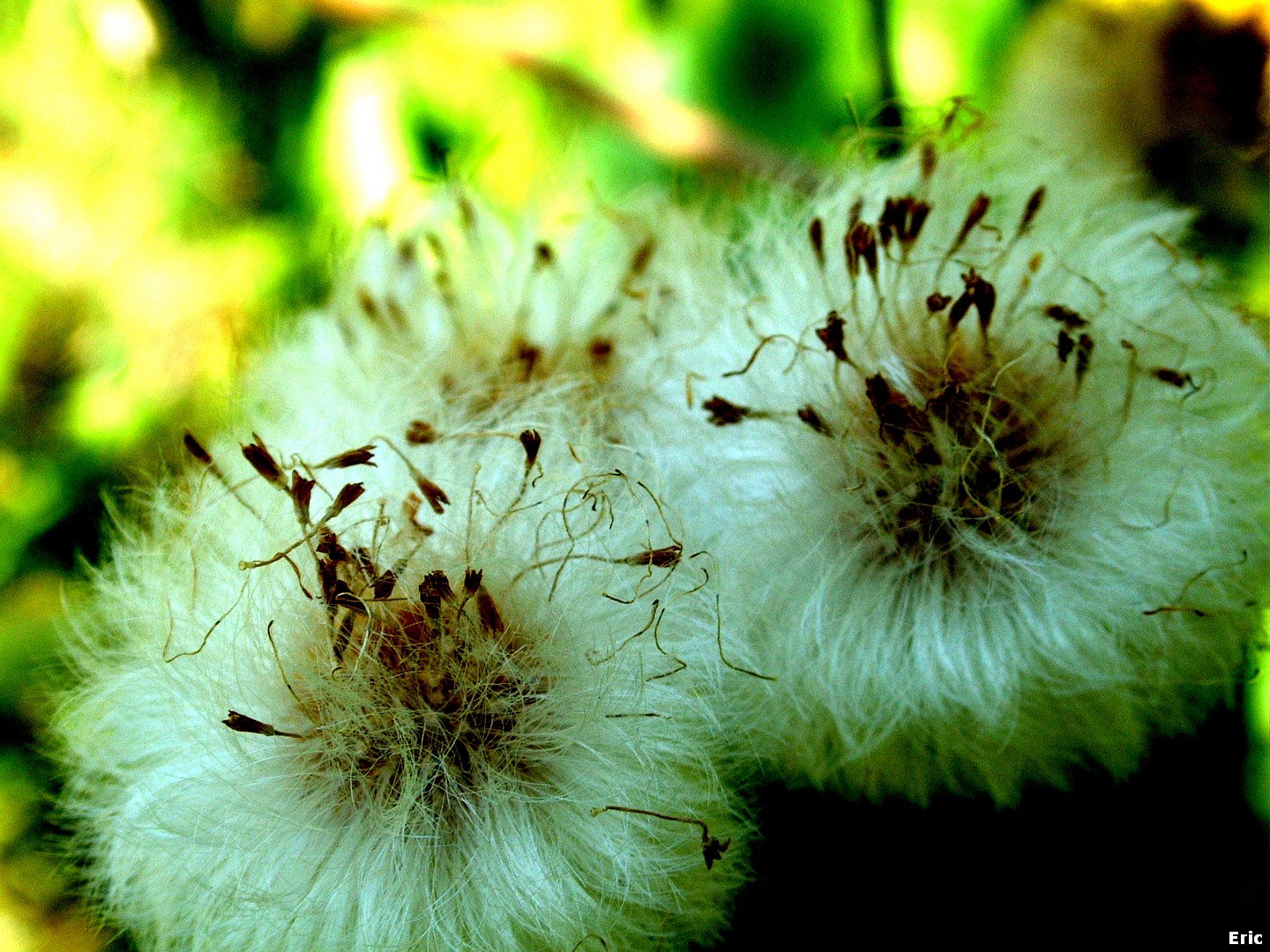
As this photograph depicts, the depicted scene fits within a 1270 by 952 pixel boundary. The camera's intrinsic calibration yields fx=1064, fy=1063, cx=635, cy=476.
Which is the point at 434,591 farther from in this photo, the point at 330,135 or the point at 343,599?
the point at 330,135

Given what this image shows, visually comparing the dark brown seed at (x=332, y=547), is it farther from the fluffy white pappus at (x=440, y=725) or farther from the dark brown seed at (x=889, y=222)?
the dark brown seed at (x=889, y=222)

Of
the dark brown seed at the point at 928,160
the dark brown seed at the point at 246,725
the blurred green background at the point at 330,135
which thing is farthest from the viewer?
the blurred green background at the point at 330,135

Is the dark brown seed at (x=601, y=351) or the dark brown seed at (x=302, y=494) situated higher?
the dark brown seed at (x=601, y=351)

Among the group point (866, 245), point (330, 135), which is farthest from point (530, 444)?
point (330, 135)

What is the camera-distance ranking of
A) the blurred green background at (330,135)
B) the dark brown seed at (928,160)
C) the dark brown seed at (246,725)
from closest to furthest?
1. the dark brown seed at (246,725)
2. the dark brown seed at (928,160)
3. the blurred green background at (330,135)

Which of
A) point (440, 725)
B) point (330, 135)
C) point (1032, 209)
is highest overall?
point (330, 135)

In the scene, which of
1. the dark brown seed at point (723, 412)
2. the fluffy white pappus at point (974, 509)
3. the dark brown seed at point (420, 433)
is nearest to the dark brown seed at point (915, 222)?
the fluffy white pappus at point (974, 509)
